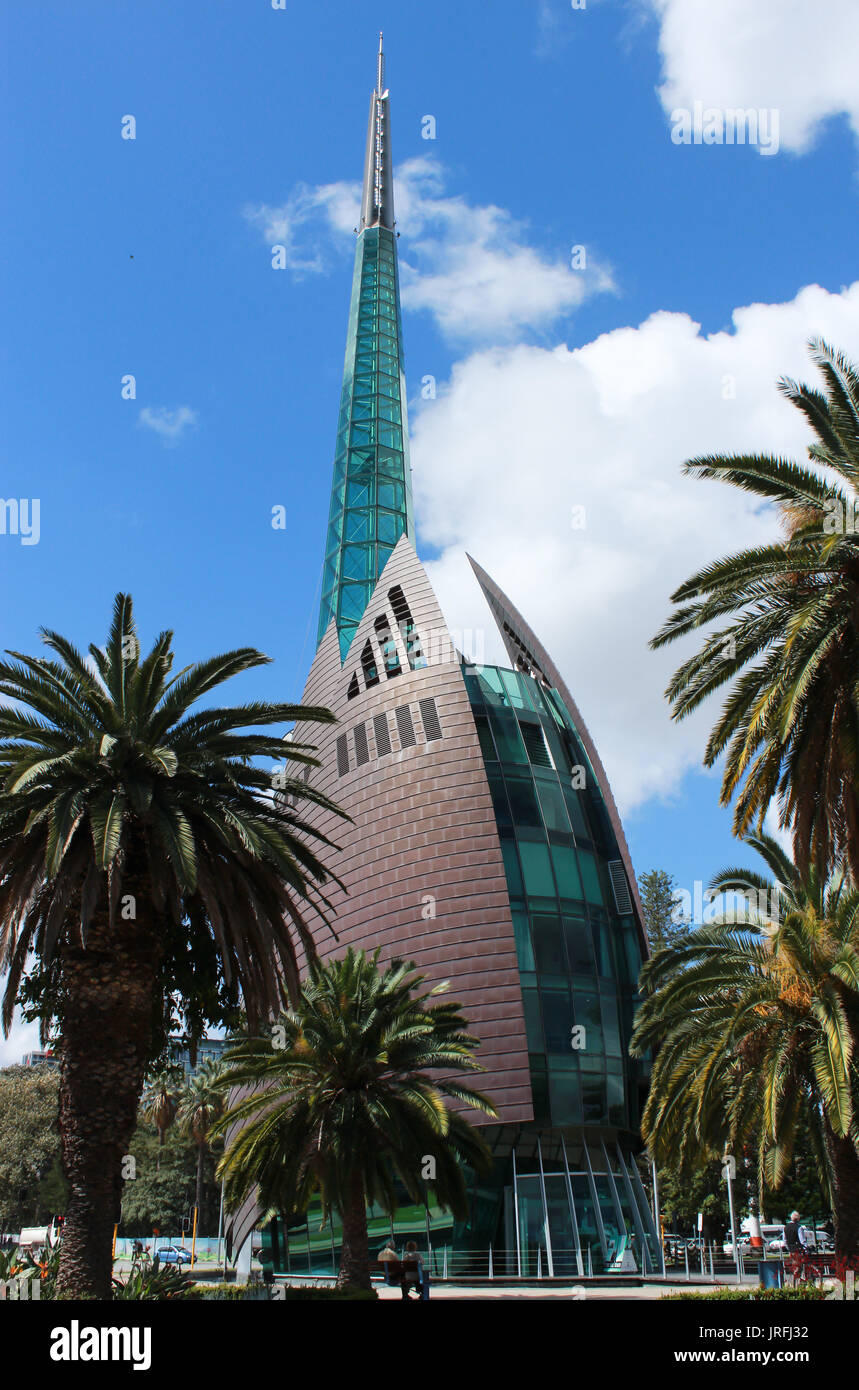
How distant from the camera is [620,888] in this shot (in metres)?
42.7

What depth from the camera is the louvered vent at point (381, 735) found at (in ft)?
141

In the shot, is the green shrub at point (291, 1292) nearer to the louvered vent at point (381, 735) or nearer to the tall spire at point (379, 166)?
the louvered vent at point (381, 735)

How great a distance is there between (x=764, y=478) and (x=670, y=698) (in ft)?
12.6

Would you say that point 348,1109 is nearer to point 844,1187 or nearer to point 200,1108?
point 844,1187

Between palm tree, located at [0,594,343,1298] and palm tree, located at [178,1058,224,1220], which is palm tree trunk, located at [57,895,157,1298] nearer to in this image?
palm tree, located at [0,594,343,1298]

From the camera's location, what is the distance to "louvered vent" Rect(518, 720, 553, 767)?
140ft

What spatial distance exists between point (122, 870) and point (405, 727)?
85.1ft

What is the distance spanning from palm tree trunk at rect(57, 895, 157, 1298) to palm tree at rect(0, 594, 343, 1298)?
22 millimetres

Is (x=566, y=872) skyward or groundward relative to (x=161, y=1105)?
skyward

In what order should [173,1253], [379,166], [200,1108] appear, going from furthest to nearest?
[379,166], [200,1108], [173,1253]

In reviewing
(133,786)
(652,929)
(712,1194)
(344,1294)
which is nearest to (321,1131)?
(344,1294)

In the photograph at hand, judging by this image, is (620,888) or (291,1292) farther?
(620,888)

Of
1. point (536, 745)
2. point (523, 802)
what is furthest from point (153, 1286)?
point (536, 745)

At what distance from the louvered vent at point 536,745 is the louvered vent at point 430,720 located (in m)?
3.47
